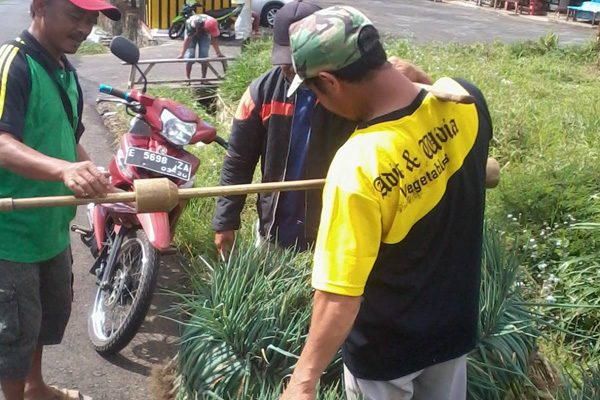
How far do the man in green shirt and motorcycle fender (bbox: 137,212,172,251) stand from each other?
2.00ft

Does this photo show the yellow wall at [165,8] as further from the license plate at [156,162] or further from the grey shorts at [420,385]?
the grey shorts at [420,385]

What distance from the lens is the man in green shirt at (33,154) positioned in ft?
8.04

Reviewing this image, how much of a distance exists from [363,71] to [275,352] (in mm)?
1340

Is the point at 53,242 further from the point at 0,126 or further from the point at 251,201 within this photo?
the point at 251,201

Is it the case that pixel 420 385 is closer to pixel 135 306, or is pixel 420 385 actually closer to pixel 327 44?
pixel 327 44

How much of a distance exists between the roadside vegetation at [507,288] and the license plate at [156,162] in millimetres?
471

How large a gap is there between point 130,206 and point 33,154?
1.30 meters

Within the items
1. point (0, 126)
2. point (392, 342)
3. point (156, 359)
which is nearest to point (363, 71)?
point (392, 342)

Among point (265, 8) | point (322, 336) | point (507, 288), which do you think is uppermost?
point (322, 336)

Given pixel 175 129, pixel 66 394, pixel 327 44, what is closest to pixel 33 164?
pixel 327 44

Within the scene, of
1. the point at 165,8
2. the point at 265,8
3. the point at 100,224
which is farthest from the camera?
the point at 265,8

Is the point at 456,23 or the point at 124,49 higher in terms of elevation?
the point at 124,49

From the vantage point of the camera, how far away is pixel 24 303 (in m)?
2.72

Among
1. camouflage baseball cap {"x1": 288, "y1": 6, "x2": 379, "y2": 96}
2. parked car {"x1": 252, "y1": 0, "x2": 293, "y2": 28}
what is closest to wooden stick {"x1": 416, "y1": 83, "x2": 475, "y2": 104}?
camouflage baseball cap {"x1": 288, "y1": 6, "x2": 379, "y2": 96}
